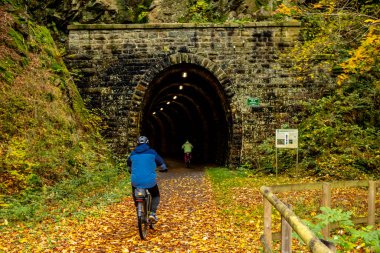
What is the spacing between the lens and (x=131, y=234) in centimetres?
681

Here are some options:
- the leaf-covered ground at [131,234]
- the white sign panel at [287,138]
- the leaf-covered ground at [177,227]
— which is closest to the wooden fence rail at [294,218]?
the leaf-covered ground at [177,227]

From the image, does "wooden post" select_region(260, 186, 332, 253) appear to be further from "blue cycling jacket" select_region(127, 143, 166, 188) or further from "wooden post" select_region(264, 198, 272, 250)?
"blue cycling jacket" select_region(127, 143, 166, 188)

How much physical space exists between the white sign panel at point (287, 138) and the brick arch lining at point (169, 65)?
287 cm

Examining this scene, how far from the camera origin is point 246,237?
6473 millimetres

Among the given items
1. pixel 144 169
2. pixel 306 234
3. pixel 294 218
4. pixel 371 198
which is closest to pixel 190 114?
pixel 144 169

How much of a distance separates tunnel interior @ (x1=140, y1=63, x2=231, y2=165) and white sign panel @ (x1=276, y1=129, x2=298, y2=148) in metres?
3.60

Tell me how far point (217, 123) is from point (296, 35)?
6996 mm

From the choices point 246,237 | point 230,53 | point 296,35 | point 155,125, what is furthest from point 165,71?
point 155,125

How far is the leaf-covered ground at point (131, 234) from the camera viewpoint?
5.92m

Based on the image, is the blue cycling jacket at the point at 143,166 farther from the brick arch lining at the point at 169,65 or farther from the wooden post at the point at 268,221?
the brick arch lining at the point at 169,65

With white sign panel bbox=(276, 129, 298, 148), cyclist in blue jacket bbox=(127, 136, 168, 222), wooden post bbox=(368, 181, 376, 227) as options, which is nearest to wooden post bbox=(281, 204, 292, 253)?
wooden post bbox=(368, 181, 376, 227)

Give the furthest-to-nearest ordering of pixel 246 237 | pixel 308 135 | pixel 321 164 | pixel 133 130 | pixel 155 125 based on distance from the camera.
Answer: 1. pixel 155 125
2. pixel 133 130
3. pixel 308 135
4. pixel 321 164
5. pixel 246 237

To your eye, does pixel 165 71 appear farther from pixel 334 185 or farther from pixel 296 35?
pixel 334 185

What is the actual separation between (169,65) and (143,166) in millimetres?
10223
